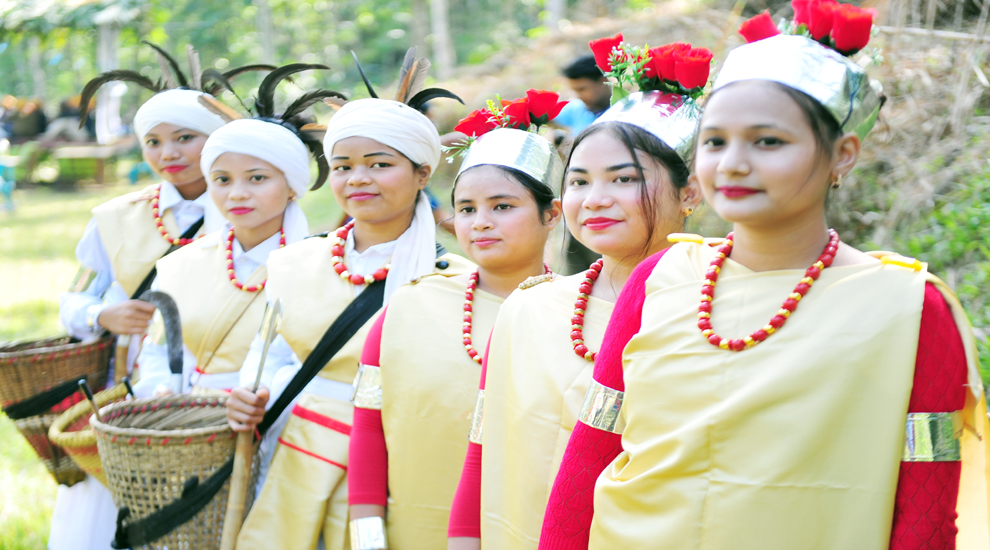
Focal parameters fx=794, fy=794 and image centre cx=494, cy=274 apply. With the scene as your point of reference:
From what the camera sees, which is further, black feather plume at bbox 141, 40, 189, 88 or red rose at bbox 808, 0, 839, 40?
black feather plume at bbox 141, 40, 189, 88

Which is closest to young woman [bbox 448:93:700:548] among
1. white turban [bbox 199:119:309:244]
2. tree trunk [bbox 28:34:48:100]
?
white turban [bbox 199:119:309:244]

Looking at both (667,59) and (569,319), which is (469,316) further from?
(667,59)

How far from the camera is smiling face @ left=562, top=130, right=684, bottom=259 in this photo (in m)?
2.04

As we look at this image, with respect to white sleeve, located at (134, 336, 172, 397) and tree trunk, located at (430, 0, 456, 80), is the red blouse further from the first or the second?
tree trunk, located at (430, 0, 456, 80)

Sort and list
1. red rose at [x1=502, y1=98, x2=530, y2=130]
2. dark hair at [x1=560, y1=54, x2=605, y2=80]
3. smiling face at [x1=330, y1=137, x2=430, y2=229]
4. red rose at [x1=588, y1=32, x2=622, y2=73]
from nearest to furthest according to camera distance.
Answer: red rose at [x1=588, y1=32, x2=622, y2=73], red rose at [x1=502, y1=98, x2=530, y2=130], smiling face at [x1=330, y1=137, x2=430, y2=229], dark hair at [x1=560, y1=54, x2=605, y2=80]

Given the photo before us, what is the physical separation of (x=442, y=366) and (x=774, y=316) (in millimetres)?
1178

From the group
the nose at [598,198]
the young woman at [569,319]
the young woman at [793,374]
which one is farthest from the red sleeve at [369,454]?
the young woman at [793,374]

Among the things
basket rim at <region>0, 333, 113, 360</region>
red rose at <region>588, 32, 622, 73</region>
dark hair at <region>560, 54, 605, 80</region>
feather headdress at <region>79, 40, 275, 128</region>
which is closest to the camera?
red rose at <region>588, 32, 622, 73</region>

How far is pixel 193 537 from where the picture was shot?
8.61 ft

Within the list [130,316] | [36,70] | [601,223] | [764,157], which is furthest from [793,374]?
[36,70]

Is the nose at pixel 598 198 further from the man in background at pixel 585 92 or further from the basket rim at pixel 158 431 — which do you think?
the man in background at pixel 585 92

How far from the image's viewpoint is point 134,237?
3.79 m

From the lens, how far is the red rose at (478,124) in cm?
262

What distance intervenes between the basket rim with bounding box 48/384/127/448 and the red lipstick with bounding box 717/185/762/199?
2308 mm
